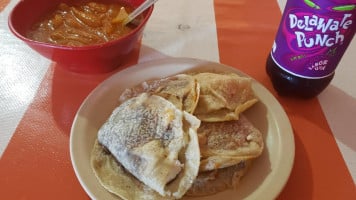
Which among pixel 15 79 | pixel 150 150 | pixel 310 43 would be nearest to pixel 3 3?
pixel 15 79

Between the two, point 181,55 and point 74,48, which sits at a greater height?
point 74,48

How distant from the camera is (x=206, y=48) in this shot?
38.4 inches

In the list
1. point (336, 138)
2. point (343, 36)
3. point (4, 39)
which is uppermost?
point (343, 36)

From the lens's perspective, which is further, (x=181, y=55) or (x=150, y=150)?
(x=181, y=55)

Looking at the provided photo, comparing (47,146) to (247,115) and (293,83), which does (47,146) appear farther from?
(293,83)

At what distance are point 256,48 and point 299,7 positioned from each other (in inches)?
11.4

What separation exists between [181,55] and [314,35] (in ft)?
1.19

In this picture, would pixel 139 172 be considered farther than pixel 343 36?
No

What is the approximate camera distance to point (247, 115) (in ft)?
2.48

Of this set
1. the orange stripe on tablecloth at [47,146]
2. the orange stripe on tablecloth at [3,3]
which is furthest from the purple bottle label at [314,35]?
the orange stripe on tablecloth at [3,3]

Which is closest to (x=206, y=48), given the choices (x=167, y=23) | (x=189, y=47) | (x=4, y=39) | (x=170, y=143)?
(x=189, y=47)

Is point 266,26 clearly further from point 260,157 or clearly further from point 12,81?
point 12,81

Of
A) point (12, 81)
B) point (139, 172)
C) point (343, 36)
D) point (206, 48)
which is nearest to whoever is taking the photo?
point (139, 172)

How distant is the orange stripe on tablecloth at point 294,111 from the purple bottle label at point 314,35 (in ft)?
0.36
